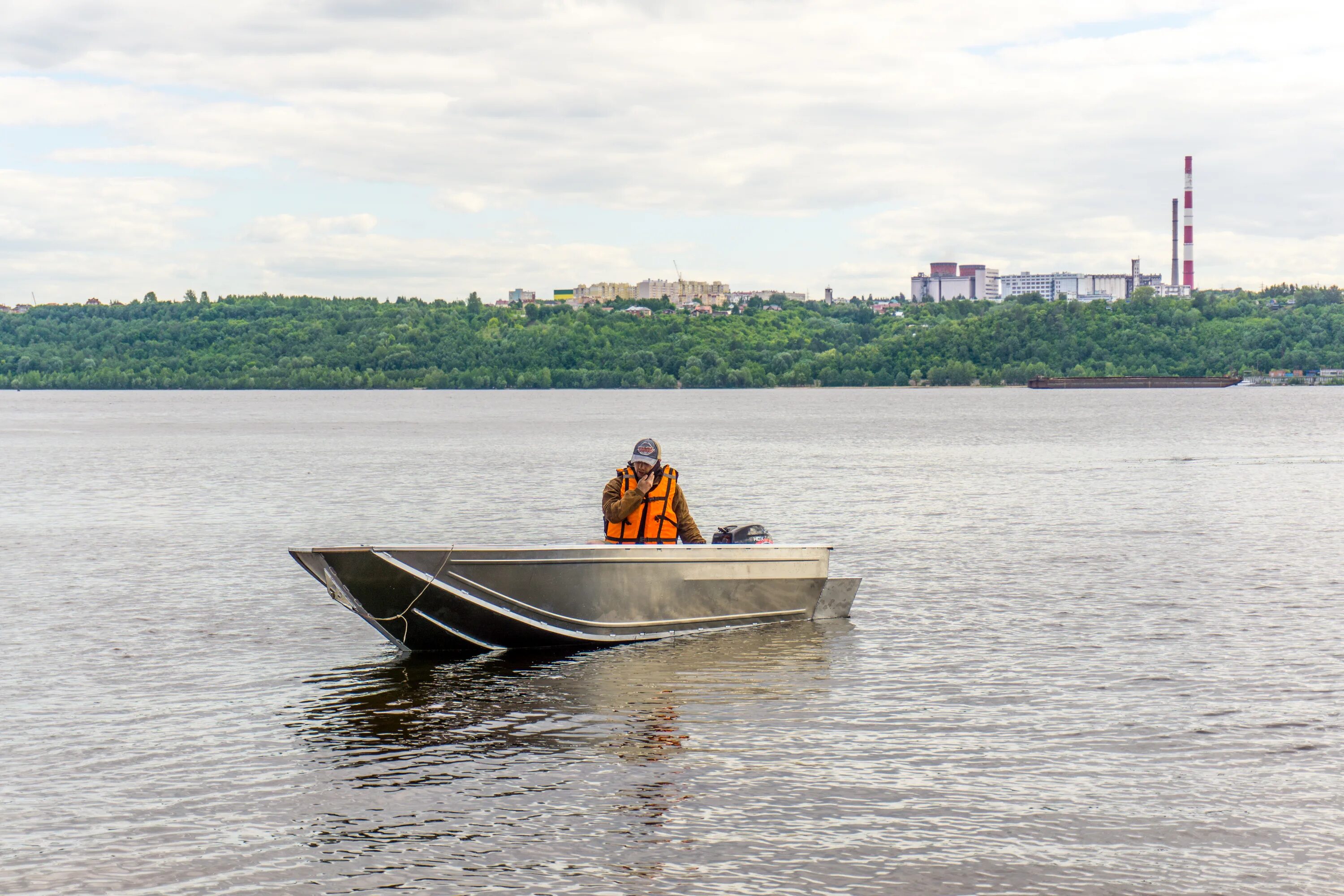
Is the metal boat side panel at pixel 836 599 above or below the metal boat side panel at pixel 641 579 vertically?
below

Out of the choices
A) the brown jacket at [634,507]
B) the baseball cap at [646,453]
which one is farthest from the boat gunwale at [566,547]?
the baseball cap at [646,453]

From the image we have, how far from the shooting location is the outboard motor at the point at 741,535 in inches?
744

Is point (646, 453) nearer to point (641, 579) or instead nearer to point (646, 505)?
point (646, 505)

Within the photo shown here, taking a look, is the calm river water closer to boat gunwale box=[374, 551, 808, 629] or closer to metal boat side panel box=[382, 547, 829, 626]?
boat gunwale box=[374, 551, 808, 629]

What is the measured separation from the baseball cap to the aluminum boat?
3.46ft

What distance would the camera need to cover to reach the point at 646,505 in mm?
17625

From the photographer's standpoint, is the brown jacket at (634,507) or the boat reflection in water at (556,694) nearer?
the boat reflection in water at (556,694)

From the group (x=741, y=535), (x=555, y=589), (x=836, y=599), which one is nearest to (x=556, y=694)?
(x=555, y=589)

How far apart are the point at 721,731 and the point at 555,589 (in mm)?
4020

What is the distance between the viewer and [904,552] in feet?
99.0

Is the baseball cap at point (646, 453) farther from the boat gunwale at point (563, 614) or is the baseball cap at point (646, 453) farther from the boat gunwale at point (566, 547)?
the boat gunwale at point (563, 614)

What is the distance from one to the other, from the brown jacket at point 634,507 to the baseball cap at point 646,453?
0.24 meters

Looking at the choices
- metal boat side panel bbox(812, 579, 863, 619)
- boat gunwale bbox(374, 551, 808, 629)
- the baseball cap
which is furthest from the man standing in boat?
metal boat side panel bbox(812, 579, 863, 619)

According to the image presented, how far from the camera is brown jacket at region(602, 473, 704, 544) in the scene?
56.7ft
